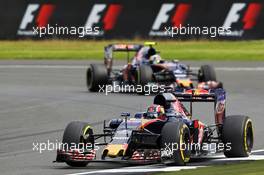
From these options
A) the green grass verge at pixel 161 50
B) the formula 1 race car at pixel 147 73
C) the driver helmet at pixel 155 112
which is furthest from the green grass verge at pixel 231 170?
the green grass verge at pixel 161 50

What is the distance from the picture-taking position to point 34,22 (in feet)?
136

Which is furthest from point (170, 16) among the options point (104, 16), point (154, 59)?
point (154, 59)

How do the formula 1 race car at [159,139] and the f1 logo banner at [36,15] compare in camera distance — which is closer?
the formula 1 race car at [159,139]

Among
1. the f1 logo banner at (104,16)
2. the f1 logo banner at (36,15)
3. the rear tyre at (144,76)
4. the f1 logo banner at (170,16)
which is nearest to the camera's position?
the rear tyre at (144,76)

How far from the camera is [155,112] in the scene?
13672 millimetres

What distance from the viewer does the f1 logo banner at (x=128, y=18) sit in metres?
39.2

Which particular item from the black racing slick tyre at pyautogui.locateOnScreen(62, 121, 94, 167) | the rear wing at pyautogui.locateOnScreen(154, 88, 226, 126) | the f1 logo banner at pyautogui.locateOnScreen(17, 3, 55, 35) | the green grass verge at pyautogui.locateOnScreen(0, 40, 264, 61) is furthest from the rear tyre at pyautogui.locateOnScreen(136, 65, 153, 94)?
the f1 logo banner at pyautogui.locateOnScreen(17, 3, 55, 35)

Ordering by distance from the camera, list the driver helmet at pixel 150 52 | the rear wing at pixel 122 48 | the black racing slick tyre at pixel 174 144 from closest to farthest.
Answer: the black racing slick tyre at pixel 174 144, the rear wing at pixel 122 48, the driver helmet at pixel 150 52

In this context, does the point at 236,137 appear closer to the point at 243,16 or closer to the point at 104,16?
the point at 243,16

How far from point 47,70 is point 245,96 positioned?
10943mm

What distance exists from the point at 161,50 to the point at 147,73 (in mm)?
15313

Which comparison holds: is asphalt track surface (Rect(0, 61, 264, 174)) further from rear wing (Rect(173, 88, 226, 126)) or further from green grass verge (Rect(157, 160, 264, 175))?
green grass verge (Rect(157, 160, 264, 175))

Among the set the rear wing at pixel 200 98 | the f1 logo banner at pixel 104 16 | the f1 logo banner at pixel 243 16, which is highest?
the f1 logo banner at pixel 104 16

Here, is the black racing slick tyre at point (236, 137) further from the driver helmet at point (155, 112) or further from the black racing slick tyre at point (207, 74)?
the black racing slick tyre at point (207, 74)
